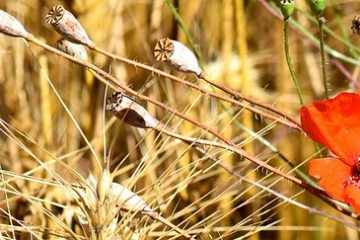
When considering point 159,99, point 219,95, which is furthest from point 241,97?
point 159,99

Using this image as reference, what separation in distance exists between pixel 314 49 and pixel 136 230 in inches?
31.4

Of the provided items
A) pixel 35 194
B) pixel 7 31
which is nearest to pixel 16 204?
pixel 35 194

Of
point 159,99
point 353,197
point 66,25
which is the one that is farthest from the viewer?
point 159,99

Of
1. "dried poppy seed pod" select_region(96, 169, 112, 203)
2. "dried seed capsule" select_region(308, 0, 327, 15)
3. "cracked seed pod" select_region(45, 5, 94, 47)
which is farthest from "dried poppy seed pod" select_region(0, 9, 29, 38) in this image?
"dried seed capsule" select_region(308, 0, 327, 15)

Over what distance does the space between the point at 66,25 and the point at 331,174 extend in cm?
26

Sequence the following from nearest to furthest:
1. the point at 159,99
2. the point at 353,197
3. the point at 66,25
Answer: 1. the point at 353,197
2. the point at 66,25
3. the point at 159,99

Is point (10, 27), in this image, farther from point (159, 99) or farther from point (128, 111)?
point (159, 99)

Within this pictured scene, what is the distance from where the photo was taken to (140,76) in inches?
55.9

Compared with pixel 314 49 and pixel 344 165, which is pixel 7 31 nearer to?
pixel 344 165

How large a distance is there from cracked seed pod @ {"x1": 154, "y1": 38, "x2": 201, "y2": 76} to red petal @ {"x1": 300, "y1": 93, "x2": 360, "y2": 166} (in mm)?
135

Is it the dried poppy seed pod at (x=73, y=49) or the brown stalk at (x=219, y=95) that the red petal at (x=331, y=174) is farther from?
the dried poppy seed pod at (x=73, y=49)

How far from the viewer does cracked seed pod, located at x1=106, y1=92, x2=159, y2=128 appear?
2.62ft

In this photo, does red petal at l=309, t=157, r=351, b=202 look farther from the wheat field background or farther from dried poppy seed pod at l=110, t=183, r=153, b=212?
the wheat field background

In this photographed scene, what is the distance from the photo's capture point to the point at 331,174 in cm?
70
